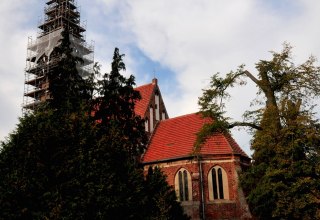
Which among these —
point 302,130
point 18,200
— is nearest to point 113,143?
point 18,200

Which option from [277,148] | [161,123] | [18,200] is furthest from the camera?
[161,123]

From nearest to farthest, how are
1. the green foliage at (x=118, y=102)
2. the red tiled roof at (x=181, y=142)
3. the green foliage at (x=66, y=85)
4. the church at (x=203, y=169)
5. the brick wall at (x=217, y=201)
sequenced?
the green foliage at (x=66, y=85) < the green foliage at (x=118, y=102) < the brick wall at (x=217, y=201) < the church at (x=203, y=169) < the red tiled roof at (x=181, y=142)

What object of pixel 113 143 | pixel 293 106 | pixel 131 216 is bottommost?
pixel 131 216

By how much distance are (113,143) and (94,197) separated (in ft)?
9.65

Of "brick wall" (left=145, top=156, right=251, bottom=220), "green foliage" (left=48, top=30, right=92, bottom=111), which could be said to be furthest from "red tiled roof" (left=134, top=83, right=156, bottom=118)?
"green foliage" (left=48, top=30, right=92, bottom=111)

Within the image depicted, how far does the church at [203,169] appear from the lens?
27766mm

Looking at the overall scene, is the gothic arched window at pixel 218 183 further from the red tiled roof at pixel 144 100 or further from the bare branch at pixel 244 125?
the bare branch at pixel 244 125

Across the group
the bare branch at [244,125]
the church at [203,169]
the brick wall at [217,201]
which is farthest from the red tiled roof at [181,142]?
the bare branch at [244,125]

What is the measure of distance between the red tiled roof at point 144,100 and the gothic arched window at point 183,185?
6.27 m

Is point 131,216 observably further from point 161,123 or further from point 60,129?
point 161,123

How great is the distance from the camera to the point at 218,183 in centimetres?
2858

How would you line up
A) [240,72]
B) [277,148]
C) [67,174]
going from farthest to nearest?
[240,72] < [277,148] < [67,174]

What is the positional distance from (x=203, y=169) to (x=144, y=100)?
349 inches

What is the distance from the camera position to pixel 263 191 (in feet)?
62.5
